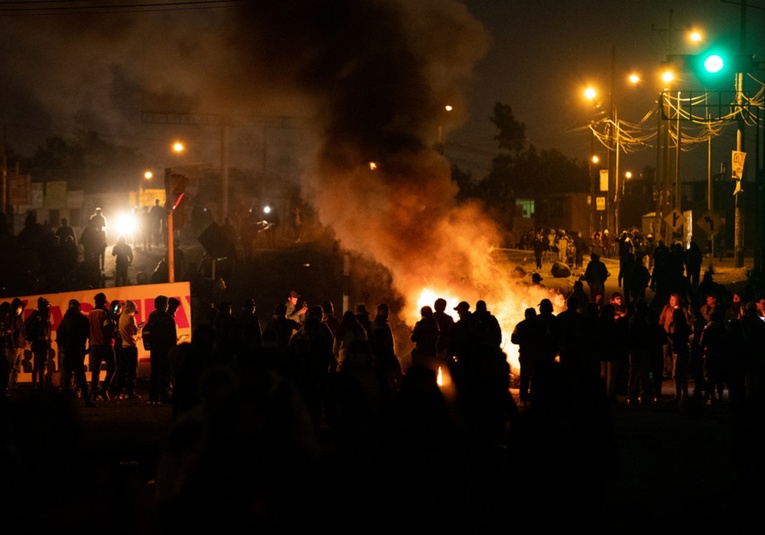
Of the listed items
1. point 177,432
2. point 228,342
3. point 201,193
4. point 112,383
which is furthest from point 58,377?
point 201,193

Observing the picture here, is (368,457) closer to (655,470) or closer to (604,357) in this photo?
(655,470)

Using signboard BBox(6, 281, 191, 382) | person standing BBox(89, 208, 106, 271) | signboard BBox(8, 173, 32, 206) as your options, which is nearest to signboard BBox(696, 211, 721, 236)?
signboard BBox(6, 281, 191, 382)

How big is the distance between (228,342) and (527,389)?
223 inches

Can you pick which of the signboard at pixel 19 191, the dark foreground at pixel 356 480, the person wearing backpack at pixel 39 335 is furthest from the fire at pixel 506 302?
the signboard at pixel 19 191

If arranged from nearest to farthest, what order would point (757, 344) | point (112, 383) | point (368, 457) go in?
point (368, 457)
point (757, 344)
point (112, 383)

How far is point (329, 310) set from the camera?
14.2 meters

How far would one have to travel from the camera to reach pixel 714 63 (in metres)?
A: 15.2

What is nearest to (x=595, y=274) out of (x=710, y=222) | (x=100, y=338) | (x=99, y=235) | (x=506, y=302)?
(x=506, y=302)

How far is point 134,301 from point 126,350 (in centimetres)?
212

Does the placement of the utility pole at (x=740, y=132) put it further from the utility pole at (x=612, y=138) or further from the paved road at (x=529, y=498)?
the paved road at (x=529, y=498)

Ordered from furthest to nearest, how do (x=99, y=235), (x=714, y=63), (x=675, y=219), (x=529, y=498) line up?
(x=99, y=235) < (x=675, y=219) < (x=714, y=63) < (x=529, y=498)

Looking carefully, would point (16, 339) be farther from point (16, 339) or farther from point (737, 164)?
point (737, 164)

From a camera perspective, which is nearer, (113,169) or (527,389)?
(527,389)

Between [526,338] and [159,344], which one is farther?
[159,344]
